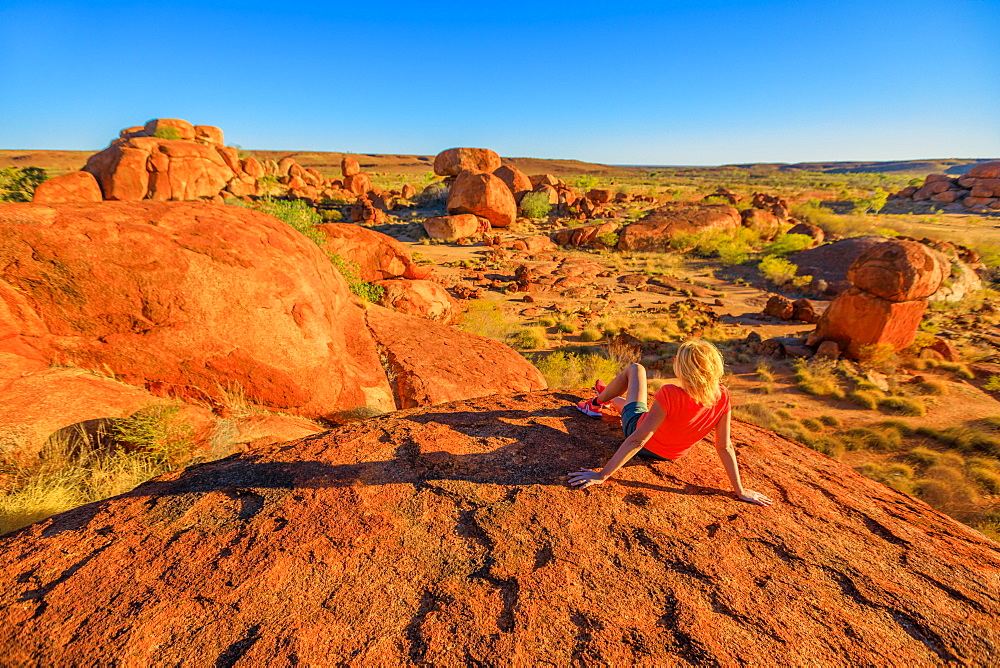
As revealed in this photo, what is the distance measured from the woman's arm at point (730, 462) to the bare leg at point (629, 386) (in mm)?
500

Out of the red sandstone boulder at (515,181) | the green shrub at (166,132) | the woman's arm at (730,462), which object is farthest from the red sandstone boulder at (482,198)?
the woman's arm at (730,462)

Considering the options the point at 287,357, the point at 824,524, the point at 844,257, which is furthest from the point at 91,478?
the point at 844,257

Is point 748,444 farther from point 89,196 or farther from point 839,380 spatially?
point 89,196

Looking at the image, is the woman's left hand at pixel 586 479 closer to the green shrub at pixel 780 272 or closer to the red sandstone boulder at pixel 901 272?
the red sandstone boulder at pixel 901 272

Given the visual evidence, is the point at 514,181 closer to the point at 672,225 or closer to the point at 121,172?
the point at 672,225

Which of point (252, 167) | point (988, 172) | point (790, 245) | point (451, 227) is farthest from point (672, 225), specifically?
point (988, 172)

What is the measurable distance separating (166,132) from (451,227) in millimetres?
19193

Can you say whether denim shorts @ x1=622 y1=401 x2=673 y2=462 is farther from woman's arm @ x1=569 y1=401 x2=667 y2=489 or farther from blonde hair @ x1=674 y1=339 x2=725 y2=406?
blonde hair @ x1=674 y1=339 x2=725 y2=406

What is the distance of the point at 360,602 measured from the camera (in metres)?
1.60

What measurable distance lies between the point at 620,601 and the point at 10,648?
2226 mm

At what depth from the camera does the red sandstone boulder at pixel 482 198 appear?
1986cm

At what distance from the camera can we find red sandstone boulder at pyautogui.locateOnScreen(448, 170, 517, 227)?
65.2 feet

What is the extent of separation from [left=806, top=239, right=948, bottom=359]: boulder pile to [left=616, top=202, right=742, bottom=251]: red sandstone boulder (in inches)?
412

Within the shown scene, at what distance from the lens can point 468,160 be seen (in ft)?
89.7
